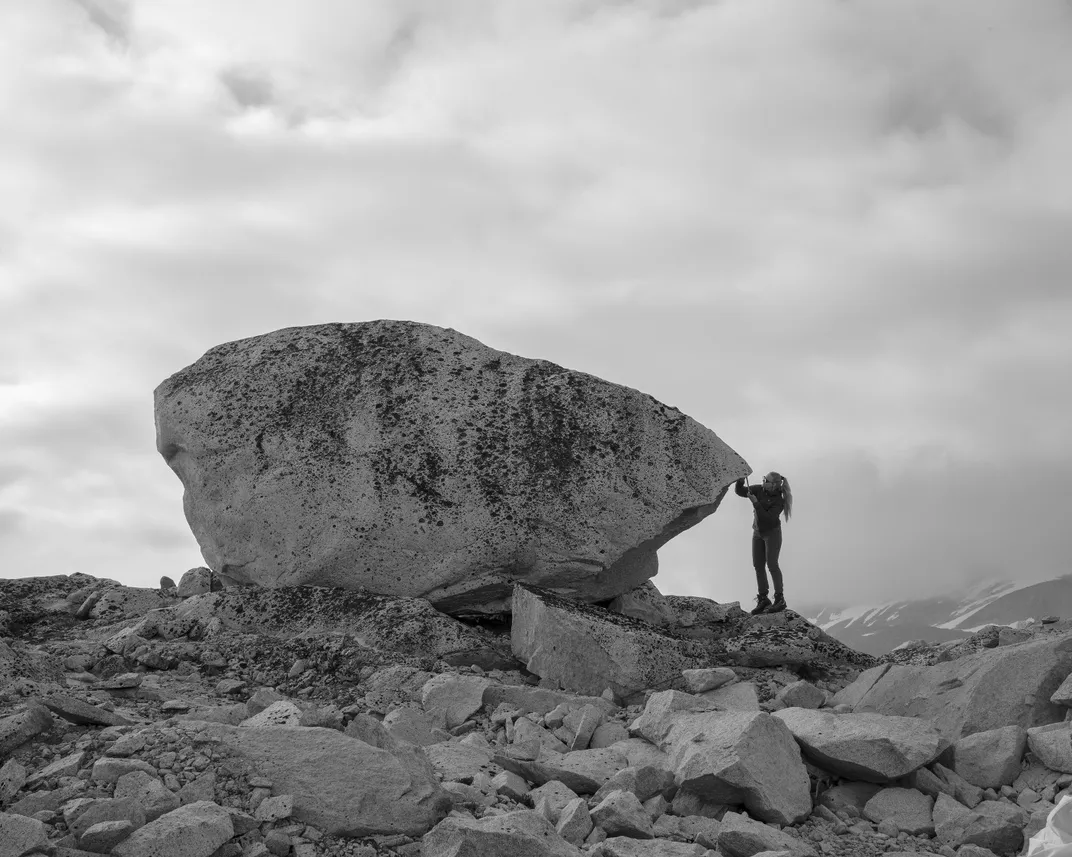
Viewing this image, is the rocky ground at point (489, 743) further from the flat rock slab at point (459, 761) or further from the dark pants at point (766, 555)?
the dark pants at point (766, 555)

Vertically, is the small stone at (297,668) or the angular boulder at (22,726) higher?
the small stone at (297,668)

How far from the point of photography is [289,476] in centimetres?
1027

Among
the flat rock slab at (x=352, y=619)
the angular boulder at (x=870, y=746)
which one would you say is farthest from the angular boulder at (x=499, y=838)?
the flat rock slab at (x=352, y=619)

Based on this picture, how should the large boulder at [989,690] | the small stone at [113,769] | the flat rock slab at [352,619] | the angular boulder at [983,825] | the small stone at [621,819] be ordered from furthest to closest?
the flat rock slab at [352,619] < the large boulder at [989,690] < the angular boulder at [983,825] < the small stone at [621,819] < the small stone at [113,769]

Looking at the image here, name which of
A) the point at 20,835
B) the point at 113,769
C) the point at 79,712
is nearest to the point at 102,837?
the point at 20,835

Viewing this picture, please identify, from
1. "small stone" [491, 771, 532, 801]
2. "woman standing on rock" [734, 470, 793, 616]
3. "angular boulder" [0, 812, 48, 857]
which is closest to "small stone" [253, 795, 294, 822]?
"angular boulder" [0, 812, 48, 857]

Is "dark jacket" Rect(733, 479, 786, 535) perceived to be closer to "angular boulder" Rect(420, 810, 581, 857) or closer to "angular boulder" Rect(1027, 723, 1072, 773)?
"angular boulder" Rect(1027, 723, 1072, 773)

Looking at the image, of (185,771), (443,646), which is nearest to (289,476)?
(443,646)

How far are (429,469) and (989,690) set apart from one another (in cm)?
517

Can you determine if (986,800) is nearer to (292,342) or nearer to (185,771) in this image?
(185,771)

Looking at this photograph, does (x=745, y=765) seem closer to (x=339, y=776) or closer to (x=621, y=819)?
(x=621, y=819)

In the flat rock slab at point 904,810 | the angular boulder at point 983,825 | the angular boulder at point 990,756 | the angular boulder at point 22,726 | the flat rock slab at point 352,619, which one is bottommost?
the angular boulder at point 983,825

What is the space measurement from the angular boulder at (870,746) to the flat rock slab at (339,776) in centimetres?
232

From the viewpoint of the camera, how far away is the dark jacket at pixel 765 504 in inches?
462
